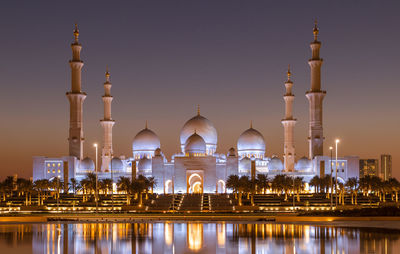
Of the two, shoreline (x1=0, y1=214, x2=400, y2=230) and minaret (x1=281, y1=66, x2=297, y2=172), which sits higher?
minaret (x1=281, y1=66, x2=297, y2=172)

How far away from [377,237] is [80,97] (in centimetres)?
6663

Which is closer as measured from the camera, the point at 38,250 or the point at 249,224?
the point at 38,250

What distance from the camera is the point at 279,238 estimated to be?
30.4 metres

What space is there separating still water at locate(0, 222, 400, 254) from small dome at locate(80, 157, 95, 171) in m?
55.3

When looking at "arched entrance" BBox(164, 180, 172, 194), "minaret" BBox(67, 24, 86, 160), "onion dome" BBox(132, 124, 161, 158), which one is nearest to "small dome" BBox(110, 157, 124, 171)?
"onion dome" BBox(132, 124, 161, 158)

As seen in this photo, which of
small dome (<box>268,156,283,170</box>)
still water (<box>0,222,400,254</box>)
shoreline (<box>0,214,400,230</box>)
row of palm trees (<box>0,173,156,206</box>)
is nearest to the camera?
still water (<box>0,222,400,254</box>)

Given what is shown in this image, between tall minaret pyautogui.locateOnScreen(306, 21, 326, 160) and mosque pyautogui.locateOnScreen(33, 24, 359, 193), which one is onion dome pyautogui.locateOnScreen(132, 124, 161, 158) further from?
tall minaret pyautogui.locateOnScreen(306, 21, 326, 160)

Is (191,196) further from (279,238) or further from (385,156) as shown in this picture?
(385,156)

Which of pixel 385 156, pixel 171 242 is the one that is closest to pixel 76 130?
pixel 171 242

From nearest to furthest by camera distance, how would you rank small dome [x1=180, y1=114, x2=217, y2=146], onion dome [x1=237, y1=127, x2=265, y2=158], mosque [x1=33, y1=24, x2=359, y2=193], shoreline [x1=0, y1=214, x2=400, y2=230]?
1. shoreline [x1=0, y1=214, x2=400, y2=230]
2. mosque [x1=33, y1=24, x2=359, y2=193]
3. small dome [x1=180, y1=114, x2=217, y2=146]
4. onion dome [x1=237, y1=127, x2=265, y2=158]

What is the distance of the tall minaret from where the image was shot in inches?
3585

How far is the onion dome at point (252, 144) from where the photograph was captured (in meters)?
101

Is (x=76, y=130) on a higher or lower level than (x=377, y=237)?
higher

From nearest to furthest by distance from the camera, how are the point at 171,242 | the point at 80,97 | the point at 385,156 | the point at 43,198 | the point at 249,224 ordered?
1. the point at 171,242
2. the point at 249,224
3. the point at 43,198
4. the point at 80,97
5. the point at 385,156
